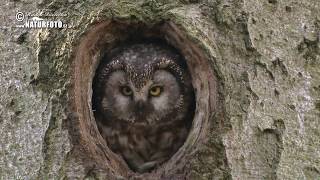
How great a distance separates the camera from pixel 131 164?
2.70 meters

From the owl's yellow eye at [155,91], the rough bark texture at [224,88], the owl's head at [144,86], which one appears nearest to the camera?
the rough bark texture at [224,88]

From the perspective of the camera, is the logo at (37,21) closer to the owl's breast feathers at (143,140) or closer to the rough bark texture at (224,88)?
the rough bark texture at (224,88)

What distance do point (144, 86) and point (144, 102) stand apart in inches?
3.9

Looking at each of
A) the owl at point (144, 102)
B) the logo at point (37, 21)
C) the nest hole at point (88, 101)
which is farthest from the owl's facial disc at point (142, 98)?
the logo at point (37, 21)

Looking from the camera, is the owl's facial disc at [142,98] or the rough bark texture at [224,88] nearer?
the rough bark texture at [224,88]

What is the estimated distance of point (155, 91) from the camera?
104 inches

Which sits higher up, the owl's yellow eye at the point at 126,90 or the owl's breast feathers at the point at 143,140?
the owl's yellow eye at the point at 126,90

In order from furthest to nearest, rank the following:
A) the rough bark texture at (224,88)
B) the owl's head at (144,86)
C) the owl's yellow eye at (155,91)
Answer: the owl's yellow eye at (155,91) < the owl's head at (144,86) < the rough bark texture at (224,88)

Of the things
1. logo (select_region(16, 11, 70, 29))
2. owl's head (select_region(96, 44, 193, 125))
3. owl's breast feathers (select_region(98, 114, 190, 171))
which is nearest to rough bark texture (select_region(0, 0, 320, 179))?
logo (select_region(16, 11, 70, 29))

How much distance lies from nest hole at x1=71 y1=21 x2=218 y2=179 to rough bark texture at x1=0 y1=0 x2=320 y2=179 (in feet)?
0.09

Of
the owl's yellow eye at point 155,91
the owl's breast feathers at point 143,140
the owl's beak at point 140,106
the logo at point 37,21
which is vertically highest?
the logo at point 37,21

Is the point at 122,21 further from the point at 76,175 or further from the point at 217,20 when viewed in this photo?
the point at 76,175

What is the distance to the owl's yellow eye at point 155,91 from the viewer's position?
8.56ft

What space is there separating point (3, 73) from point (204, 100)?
726 mm
